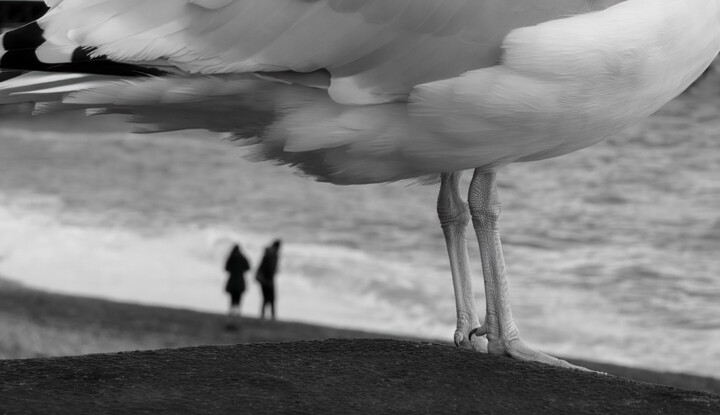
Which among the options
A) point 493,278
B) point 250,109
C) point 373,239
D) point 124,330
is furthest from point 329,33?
point 373,239

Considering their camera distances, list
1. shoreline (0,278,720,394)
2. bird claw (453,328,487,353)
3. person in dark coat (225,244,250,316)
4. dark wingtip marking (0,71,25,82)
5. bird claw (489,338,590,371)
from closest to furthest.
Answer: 1. dark wingtip marking (0,71,25,82)
2. bird claw (489,338,590,371)
3. bird claw (453,328,487,353)
4. shoreline (0,278,720,394)
5. person in dark coat (225,244,250,316)

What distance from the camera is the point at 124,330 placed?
20.4 m

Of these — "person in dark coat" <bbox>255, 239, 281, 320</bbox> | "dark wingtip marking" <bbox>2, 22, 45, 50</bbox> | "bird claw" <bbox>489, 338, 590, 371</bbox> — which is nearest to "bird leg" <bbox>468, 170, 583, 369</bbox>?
"bird claw" <bbox>489, 338, 590, 371</bbox>

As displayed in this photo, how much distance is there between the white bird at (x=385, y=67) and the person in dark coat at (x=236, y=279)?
56.0 feet

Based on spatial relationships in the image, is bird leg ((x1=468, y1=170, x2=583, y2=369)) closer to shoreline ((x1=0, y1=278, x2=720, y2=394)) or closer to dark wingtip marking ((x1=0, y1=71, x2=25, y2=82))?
dark wingtip marking ((x1=0, y1=71, x2=25, y2=82))

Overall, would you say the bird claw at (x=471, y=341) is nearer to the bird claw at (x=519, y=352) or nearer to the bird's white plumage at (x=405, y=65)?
the bird claw at (x=519, y=352)

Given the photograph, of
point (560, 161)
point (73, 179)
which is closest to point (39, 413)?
point (73, 179)

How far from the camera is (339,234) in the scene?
111 feet

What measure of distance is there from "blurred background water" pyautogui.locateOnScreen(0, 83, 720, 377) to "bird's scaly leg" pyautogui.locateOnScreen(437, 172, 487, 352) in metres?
12.8

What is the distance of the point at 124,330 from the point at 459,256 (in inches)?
567

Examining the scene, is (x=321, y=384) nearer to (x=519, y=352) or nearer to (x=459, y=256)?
(x=519, y=352)

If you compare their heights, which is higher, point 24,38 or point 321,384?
point 24,38

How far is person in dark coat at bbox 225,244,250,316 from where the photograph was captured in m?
23.0

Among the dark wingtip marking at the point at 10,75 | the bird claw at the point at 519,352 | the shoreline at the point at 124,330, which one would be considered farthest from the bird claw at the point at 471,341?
the shoreline at the point at 124,330
